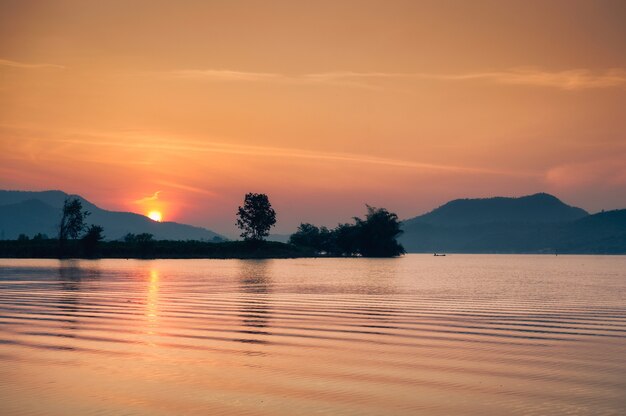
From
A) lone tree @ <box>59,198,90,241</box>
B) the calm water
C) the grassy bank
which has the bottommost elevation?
the calm water

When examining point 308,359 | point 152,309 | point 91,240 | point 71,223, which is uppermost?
point 71,223

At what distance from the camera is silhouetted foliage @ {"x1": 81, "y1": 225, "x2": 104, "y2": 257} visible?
160625mm

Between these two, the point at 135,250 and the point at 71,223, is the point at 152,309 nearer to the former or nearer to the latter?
the point at 71,223

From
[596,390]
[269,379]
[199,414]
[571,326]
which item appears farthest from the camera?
[571,326]

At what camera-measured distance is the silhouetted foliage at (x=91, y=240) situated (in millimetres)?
160625

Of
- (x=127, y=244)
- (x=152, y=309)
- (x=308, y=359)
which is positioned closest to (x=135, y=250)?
(x=127, y=244)

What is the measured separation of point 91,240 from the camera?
527 ft

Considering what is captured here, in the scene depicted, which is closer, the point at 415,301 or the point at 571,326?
the point at 571,326

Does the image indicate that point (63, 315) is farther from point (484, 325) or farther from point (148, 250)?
point (148, 250)

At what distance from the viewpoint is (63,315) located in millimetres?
33312

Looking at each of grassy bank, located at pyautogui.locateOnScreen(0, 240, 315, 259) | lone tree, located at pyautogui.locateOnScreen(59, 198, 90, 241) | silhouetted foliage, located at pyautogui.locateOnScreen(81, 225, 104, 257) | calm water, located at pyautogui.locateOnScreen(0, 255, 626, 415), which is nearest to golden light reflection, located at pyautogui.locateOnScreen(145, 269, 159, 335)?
calm water, located at pyautogui.locateOnScreen(0, 255, 626, 415)

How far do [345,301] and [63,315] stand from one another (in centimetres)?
1828

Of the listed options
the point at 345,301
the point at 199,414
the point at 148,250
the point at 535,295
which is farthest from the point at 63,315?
the point at 148,250

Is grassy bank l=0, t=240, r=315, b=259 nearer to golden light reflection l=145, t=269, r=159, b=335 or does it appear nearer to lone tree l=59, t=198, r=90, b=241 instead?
lone tree l=59, t=198, r=90, b=241
